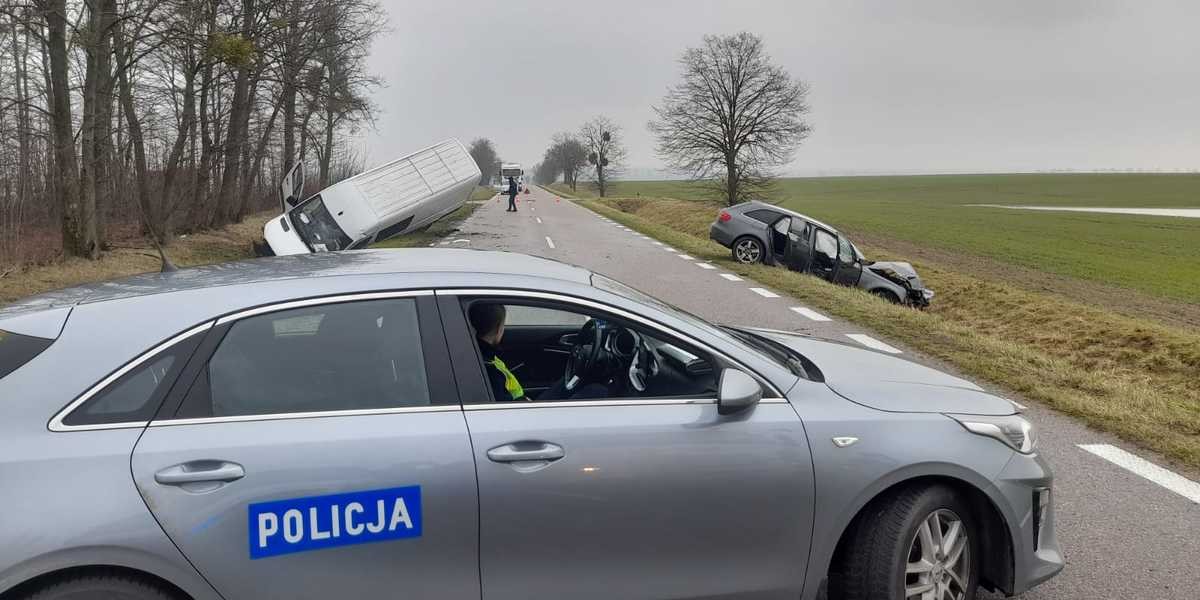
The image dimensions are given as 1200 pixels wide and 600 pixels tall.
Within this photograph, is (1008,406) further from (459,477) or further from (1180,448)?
(1180,448)

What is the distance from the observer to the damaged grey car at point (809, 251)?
15555mm

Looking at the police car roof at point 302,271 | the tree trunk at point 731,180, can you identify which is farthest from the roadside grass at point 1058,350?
the tree trunk at point 731,180

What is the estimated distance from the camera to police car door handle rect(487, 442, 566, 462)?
8.53 ft

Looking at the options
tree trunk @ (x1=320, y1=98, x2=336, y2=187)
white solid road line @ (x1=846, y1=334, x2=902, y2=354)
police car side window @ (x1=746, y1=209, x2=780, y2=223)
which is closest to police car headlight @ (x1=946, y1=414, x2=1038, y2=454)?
white solid road line @ (x1=846, y1=334, x2=902, y2=354)

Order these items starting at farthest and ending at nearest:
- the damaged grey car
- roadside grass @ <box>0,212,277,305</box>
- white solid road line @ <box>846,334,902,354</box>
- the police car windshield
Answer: the damaged grey car < roadside grass @ <box>0,212,277,305</box> < white solid road line @ <box>846,334,902,354</box> < the police car windshield

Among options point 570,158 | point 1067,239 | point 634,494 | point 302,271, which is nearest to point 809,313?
point 634,494

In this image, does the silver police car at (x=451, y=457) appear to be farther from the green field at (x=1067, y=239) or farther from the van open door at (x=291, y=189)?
the green field at (x=1067, y=239)

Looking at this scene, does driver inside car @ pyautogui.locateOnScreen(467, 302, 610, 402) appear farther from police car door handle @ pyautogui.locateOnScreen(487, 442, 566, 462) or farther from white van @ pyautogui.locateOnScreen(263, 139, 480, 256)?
white van @ pyautogui.locateOnScreen(263, 139, 480, 256)

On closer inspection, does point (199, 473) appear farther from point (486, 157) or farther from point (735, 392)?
point (486, 157)

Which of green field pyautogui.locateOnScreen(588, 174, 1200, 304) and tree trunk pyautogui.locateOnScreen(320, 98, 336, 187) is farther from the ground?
tree trunk pyautogui.locateOnScreen(320, 98, 336, 187)

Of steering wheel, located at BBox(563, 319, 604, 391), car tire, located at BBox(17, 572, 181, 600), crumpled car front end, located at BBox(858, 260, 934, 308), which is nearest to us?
car tire, located at BBox(17, 572, 181, 600)

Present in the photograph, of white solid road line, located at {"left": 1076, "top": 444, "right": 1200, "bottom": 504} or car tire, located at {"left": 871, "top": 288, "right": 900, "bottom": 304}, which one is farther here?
car tire, located at {"left": 871, "top": 288, "right": 900, "bottom": 304}

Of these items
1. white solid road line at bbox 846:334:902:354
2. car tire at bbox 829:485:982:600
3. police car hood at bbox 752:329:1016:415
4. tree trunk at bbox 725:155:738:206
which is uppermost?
tree trunk at bbox 725:155:738:206

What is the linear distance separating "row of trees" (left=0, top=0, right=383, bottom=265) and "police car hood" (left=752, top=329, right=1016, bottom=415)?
8.54 m
